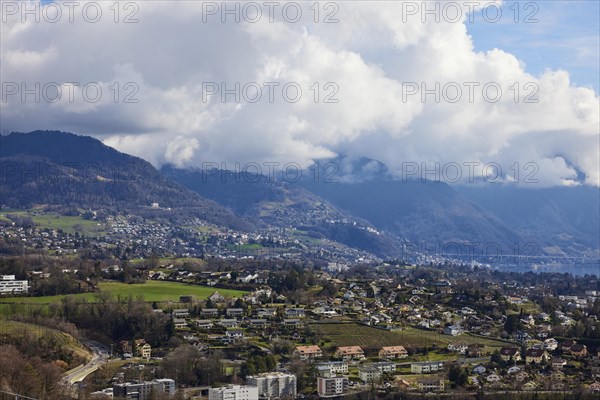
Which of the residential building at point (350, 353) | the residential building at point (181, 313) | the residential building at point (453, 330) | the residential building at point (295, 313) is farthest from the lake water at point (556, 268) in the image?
the residential building at point (350, 353)

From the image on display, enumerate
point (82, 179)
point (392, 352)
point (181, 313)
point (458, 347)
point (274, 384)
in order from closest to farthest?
1. point (274, 384)
2. point (392, 352)
3. point (458, 347)
4. point (181, 313)
5. point (82, 179)

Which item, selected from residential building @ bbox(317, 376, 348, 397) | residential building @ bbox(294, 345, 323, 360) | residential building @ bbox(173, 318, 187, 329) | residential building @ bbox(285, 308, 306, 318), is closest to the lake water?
residential building @ bbox(285, 308, 306, 318)

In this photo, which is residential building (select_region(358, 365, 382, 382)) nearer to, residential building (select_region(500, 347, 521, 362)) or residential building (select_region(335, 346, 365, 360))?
residential building (select_region(335, 346, 365, 360))

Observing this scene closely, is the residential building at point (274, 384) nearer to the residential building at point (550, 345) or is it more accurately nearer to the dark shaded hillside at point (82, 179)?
the residential building at point (550, 345)

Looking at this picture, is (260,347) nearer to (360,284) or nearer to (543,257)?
(360,284)

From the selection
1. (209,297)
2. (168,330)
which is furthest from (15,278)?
(168,330)

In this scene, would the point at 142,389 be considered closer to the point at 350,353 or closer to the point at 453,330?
the point at 350,353

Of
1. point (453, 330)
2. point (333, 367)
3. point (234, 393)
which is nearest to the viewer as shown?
point (234, 393)

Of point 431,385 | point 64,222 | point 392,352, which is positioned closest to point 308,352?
point 392,352
